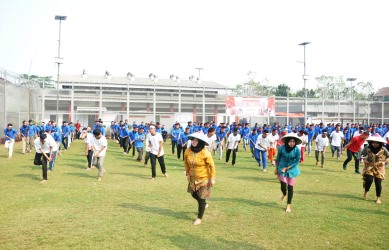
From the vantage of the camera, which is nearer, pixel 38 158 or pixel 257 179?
pixel 38 158

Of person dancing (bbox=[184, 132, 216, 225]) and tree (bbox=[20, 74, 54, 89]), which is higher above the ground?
tree (bbox=[20, 74, 54, 89])

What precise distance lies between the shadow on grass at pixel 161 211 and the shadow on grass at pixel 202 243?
1.19 metres

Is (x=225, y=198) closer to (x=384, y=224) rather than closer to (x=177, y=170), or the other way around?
(x=384, y=224)

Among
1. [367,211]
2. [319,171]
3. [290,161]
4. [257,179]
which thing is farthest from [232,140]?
[367,211]

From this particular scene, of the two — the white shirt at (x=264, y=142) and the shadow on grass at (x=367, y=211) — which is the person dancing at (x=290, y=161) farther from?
the white shirt at (x=264, y=142)

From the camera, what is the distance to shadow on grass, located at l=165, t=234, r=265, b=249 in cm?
548

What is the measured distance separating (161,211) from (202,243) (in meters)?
2.10

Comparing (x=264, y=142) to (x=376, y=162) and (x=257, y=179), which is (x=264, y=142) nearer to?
(x=257, y=179)

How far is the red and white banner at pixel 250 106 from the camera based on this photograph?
29297 millimetres

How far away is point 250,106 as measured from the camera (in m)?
29.9

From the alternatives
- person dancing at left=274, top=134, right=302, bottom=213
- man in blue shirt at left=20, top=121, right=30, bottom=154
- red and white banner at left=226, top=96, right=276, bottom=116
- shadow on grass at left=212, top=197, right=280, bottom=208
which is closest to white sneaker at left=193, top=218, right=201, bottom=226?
shadow on grass at left=212, top=197, right=280, bottom=208

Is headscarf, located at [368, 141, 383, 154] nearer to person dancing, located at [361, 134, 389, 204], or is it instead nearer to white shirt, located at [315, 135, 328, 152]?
person dancing, located at [361, 134, 389, 204]

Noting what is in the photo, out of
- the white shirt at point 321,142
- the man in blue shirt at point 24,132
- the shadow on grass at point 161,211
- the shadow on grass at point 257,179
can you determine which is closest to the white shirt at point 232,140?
the shadow on grass at point 257,179

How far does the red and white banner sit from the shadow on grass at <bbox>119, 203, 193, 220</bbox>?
21.8 metres
